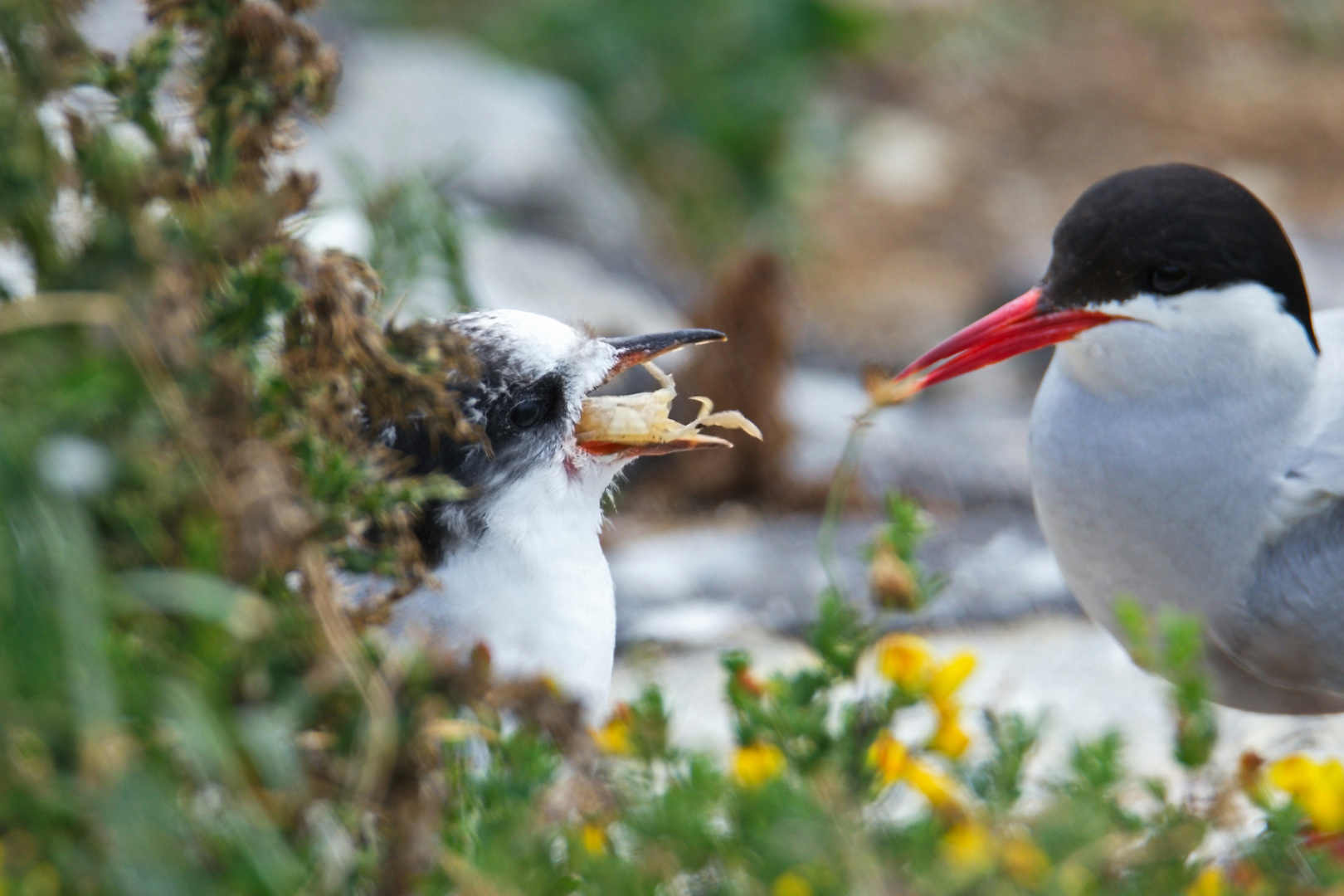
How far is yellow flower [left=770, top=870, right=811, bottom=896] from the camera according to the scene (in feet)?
3.45

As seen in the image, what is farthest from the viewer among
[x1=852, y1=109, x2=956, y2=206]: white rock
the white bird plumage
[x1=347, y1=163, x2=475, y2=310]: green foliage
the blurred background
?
[x1=852, y1=109, x2=956, y2=206]: white rock

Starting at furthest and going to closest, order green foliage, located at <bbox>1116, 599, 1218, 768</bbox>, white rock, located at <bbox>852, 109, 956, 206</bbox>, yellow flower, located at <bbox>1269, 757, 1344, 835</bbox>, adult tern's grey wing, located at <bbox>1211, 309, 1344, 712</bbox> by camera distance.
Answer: white rock, located at <bbox>852, 109, 956, 206</bbox>, adult tern's grey wing, located at <bbox>1211, 309, 1344, 712</bbox>, yellow flower, located at <bbox>1269, 757, 1344, 835</bbox>, green foliage, located at <bbox>1116, 599, 1218, 768</bbox>

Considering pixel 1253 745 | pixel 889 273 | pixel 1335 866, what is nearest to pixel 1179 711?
pixel 1335 866

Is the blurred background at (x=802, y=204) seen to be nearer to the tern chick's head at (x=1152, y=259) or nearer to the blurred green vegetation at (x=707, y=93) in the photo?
the blurred green vegetation at (x=707, y=93)

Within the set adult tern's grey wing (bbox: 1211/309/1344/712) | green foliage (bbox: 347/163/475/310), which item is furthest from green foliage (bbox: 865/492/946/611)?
green foliage (bbox: 347/163/475/310)

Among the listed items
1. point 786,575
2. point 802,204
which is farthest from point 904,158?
point 786,575

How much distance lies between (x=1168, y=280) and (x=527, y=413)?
964mm

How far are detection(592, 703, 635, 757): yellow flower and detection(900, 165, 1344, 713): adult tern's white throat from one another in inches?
32.4

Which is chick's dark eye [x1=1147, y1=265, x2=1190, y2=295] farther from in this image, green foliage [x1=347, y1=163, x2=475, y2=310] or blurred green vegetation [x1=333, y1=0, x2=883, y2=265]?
blurred green vegetation [x1=333, y1=0, x2=883, y2=265]

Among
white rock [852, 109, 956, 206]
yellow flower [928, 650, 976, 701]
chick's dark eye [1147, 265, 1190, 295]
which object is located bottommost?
white rock [852, 109, 956, 206]

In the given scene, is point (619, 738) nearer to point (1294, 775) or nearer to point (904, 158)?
point (1294, 775)

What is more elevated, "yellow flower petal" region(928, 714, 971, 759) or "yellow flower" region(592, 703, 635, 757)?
"yellow flower petal" region(928, 714, 971, 759)

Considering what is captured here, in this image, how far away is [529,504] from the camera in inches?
65.5

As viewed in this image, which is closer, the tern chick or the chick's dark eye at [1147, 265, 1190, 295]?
the tern chick
